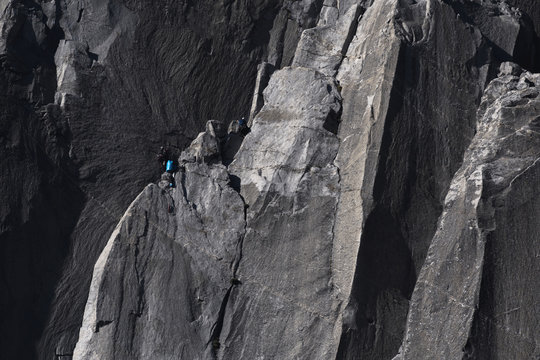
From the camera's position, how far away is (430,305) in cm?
2361

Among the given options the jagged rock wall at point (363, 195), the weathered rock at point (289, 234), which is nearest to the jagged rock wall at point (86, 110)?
the jagged rock wall at point (363, 195)

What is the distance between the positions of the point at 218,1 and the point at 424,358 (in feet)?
35.9

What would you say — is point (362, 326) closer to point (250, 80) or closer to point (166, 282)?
Result: point (166, 282)

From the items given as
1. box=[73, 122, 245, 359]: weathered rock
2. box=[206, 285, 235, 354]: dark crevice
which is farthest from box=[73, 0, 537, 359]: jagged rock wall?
box=[73, 122, 245, 359]: weathered rock

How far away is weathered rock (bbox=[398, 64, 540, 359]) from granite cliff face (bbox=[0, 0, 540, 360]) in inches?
1.7

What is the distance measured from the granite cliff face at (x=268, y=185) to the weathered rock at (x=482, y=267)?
0.04 metres

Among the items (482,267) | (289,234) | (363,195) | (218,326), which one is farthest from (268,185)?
(482,267)

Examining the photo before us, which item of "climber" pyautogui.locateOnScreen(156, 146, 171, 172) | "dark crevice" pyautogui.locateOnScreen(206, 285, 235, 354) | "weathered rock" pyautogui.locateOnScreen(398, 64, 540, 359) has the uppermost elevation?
"climber" pyautogui.locateOnScreen(156, 146, 171, 172)

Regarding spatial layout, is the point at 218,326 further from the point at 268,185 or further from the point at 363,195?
the point at 363,195

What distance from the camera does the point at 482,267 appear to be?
907 inches

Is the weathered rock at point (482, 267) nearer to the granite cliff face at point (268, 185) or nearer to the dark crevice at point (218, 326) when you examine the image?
the granite cliff face at point (268, 185)

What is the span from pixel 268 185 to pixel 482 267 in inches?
202

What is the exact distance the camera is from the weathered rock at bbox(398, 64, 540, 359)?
22969 millimetres

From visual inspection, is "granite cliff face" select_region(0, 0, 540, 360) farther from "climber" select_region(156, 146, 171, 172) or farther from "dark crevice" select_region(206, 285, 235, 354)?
"climber" select_region(156, 146, 171, 172)
